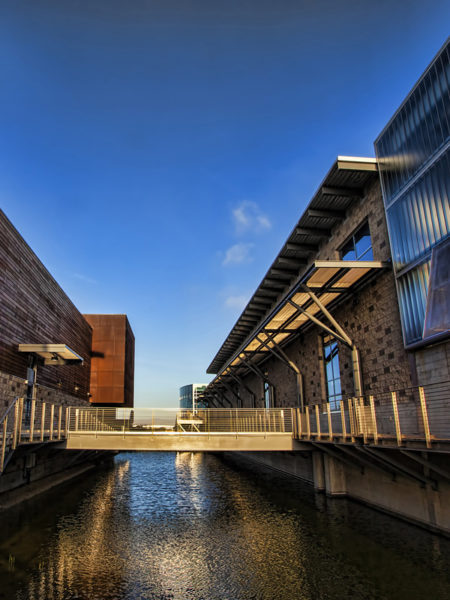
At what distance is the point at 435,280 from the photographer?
39.4 feet

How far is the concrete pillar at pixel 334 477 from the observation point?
16828 millimetres

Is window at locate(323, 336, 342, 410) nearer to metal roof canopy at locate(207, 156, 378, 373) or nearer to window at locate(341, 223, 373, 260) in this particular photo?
window at locate(341, 223, 373, 260)

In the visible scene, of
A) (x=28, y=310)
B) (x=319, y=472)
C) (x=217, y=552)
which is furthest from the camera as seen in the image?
(x=28, y=310)

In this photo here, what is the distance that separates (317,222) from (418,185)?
629 centimetres

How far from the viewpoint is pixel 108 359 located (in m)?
41.7

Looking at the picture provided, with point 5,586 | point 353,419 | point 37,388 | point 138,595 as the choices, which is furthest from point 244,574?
point 37,388

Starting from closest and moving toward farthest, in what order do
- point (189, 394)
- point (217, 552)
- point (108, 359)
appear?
point (217, 552), point (108, 359), point (189, 394)

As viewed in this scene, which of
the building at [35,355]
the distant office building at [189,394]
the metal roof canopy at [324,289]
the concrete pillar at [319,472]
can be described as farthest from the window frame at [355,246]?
the distant office building at [189,394]

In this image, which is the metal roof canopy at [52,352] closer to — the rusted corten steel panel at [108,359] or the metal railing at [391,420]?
the metal railing at [391,420]

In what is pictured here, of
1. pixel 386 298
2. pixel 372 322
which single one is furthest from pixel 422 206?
pixel 372 322

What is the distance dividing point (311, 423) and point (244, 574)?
8475 mm

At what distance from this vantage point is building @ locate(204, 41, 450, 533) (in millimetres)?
11758

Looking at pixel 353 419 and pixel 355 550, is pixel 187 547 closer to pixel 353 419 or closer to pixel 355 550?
pixel 355 550

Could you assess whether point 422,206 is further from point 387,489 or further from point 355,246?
point 387,489
